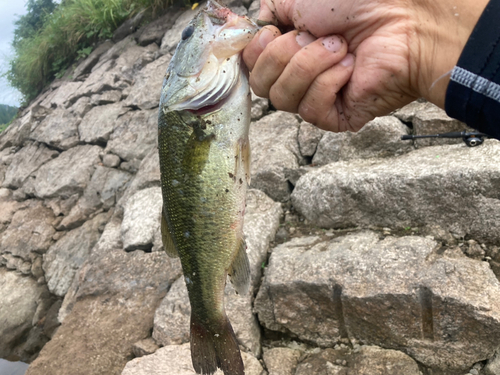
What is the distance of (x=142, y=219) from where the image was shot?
4617mm

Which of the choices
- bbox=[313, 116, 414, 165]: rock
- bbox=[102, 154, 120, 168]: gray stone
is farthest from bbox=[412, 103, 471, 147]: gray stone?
bbox=[102, 154, 120, 168]: gray stone

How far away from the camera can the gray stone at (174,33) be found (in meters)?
7.16

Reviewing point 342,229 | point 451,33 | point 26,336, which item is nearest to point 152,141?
point 26,336

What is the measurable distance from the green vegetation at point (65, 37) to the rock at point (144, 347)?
6.71m

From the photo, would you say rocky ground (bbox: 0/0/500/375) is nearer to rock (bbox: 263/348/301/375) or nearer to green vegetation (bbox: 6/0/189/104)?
rock (bbox: 263/348/301/375)

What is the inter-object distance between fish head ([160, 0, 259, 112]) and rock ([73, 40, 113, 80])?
26.5 feet

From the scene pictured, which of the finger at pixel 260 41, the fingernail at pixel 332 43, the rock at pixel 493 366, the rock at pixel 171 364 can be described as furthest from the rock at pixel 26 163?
the rock at pixel 493 366

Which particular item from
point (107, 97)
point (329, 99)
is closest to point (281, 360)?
point (329, 99)

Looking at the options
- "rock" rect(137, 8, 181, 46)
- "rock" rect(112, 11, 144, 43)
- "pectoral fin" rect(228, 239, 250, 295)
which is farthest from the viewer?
"rock" rect(112, 11, 144, 43)

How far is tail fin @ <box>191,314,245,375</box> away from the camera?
6.53 feet

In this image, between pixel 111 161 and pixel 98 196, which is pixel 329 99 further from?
pixel 111 161

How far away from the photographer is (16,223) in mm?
6684

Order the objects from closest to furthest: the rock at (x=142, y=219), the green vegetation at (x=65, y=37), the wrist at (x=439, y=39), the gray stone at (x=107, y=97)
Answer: the wrist at (x=439, y=39)
the rock at (x=142, y=219)
the gray stone at (x=107, y=97)
the green vegetation at (x=65, y=37)

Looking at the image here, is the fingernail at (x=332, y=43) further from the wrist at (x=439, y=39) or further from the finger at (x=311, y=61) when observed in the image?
the wrist at (x=439, y=39)
